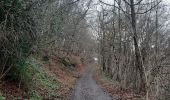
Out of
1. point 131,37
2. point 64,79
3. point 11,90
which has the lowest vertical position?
point 64,79

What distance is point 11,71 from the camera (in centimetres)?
1342

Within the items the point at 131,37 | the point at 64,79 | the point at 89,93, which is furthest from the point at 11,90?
the point at 131,37

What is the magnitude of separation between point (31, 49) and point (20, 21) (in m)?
1.89

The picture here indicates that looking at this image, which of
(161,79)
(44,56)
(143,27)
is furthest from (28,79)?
(143,27)

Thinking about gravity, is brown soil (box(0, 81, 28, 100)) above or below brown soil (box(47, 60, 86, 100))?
above

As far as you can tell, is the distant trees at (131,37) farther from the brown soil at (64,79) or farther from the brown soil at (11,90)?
the brown soil at (11,90)

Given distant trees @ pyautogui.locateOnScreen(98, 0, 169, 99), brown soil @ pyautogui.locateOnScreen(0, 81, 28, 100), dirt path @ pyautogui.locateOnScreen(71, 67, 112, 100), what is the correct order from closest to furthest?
brown soil @ pyautogui.locateOnScreen(0, 81, 28, 100) < dirt path @ pyautogui.locateOnScreen(71, 67, 112, 100) < distant trees @ pyautogui.locateOnScreen(98, 0, 169, 99)

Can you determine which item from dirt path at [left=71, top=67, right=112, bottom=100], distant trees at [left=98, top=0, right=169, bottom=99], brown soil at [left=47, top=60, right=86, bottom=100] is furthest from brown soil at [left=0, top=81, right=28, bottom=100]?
distant trees at [left=98, top=0, right=169, bottom=99]

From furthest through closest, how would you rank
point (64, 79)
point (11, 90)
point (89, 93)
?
1. point (64, 79)
2. point (89, 93)
3. point (11, 90)

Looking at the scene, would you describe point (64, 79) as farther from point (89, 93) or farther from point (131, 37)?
point (131, 37)

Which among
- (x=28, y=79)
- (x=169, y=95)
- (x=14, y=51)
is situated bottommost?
(x=169, y=95)

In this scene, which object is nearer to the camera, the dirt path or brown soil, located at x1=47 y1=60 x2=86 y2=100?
the dirt path

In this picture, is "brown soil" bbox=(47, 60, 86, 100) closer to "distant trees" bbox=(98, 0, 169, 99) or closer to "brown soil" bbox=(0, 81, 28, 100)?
"brown soil" bbox=(0, 81, 28, 100)

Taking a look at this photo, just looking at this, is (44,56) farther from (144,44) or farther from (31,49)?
(31,49)
